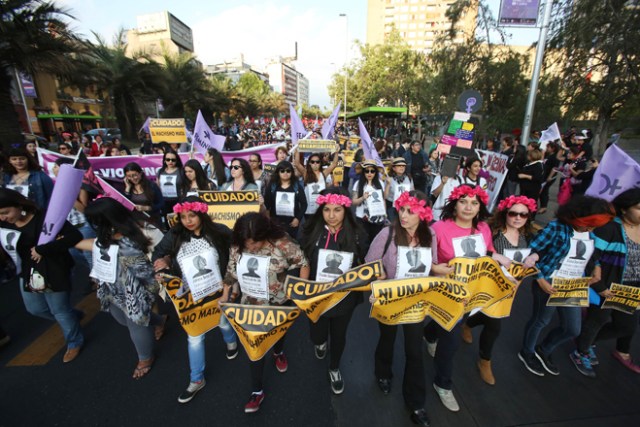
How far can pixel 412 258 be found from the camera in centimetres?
254

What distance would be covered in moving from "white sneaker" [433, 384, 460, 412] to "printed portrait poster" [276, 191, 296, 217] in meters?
Answer: 2.99

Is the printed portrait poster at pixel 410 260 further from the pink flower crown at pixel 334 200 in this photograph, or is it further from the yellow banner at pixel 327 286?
the pink flower crown at pixel 334 200

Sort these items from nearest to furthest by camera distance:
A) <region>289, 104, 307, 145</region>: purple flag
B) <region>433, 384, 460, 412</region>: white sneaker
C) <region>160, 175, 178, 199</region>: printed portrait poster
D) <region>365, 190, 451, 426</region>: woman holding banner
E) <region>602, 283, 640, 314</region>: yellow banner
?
<region>365, 190, 451, 426</region>: woman holding banner
<region>433, 384, 460, 412</region>: white sneaker
<region>602, 283, 640, 314</region>: yellow banner
<region>160, 175, 178, 199</region>: printed portrait poster
<region>289, 104, 307, 145</region>: purple flag

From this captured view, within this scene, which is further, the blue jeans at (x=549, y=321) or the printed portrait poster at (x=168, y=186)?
the printed portrait poster at (x=168, y=186)

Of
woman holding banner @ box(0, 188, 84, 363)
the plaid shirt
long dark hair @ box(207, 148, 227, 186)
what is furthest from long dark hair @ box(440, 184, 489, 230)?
long dark hair @ box(207, 148, 227, 186)

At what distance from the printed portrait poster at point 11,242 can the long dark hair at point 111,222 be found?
99cm

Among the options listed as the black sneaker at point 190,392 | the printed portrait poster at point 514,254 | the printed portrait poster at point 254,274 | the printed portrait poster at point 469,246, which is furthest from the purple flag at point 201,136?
the printed portrait poster at point 514,254

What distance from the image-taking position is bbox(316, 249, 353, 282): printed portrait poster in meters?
2.65

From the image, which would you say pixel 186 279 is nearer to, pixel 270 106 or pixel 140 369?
pixel 140 369

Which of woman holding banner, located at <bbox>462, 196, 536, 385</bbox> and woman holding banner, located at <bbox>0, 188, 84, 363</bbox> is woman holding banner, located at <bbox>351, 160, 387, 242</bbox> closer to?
woman holding banner, located at <bbox>462, 196, 536, 385</bbox>

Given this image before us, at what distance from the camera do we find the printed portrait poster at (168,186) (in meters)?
5.34

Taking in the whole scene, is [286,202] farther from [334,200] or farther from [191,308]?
[191,308]

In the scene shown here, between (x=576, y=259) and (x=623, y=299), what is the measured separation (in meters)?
0.64

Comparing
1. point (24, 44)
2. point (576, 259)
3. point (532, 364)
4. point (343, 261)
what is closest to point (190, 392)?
point (343, 261)
